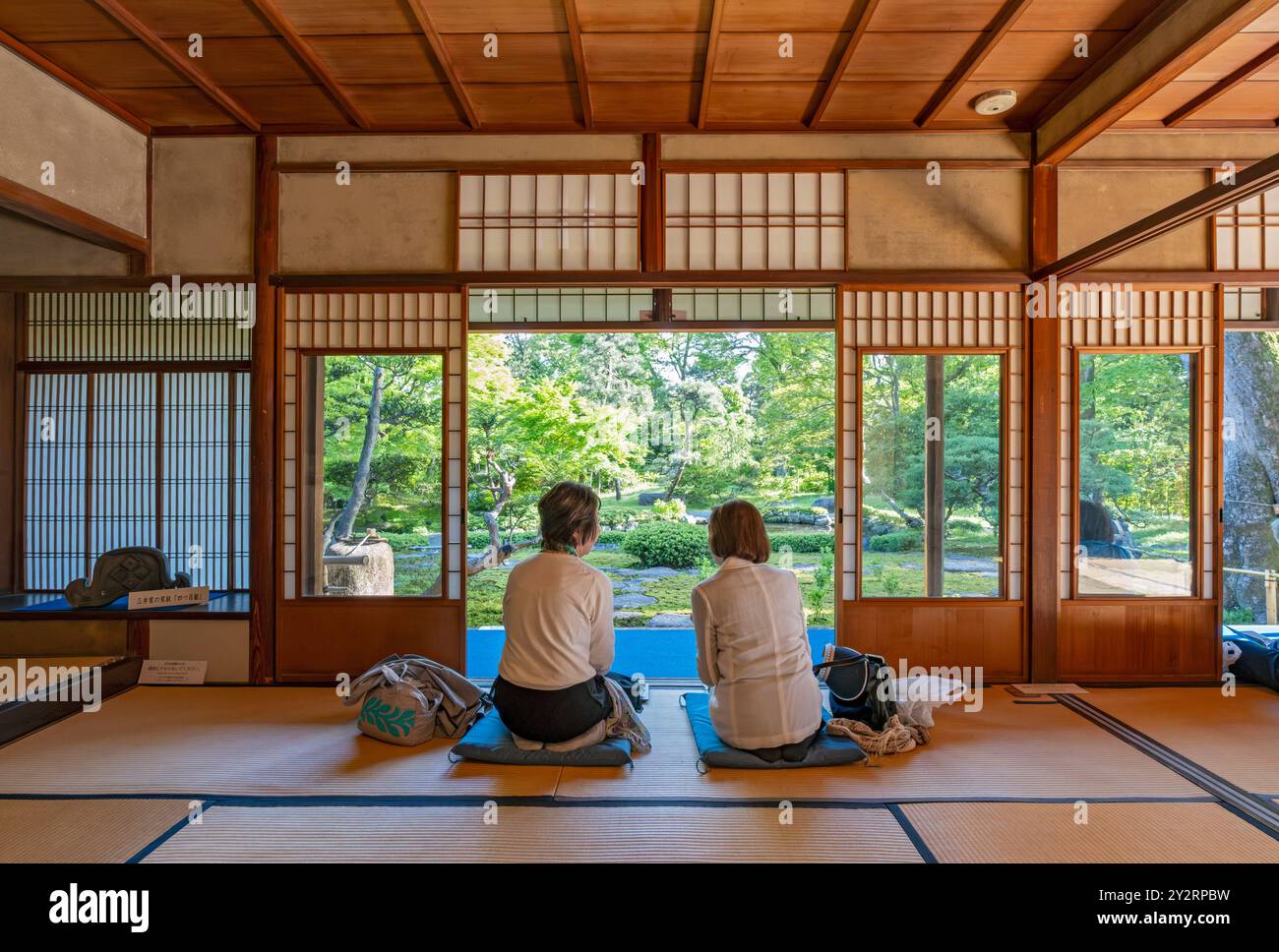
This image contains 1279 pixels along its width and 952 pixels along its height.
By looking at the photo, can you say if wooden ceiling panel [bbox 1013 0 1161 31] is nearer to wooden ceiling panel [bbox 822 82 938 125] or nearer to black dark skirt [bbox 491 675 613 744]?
wooden ceiling panel [bbox 822 82 938 125]

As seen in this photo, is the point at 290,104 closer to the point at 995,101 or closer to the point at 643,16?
the point at 643,16

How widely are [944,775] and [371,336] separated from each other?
12.3 feet

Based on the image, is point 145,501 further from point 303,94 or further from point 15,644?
point 303,94

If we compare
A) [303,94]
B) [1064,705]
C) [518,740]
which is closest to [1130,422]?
[1064,705]

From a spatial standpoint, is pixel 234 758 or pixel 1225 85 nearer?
pixel 234 758

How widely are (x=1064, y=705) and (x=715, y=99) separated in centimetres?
373

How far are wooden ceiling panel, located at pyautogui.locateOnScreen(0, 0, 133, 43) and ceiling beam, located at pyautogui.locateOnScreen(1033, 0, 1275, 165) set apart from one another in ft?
15.2

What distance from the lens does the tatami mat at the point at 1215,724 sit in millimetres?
2828

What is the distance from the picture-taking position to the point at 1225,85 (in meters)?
3.56

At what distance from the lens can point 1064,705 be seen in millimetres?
3645

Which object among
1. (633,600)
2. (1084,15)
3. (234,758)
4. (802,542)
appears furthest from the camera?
(802,542)

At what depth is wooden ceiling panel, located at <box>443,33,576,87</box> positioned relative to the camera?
10.8ft

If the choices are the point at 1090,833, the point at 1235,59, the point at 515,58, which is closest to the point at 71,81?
the point at 515,58

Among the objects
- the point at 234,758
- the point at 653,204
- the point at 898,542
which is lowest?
the point at 234,758
